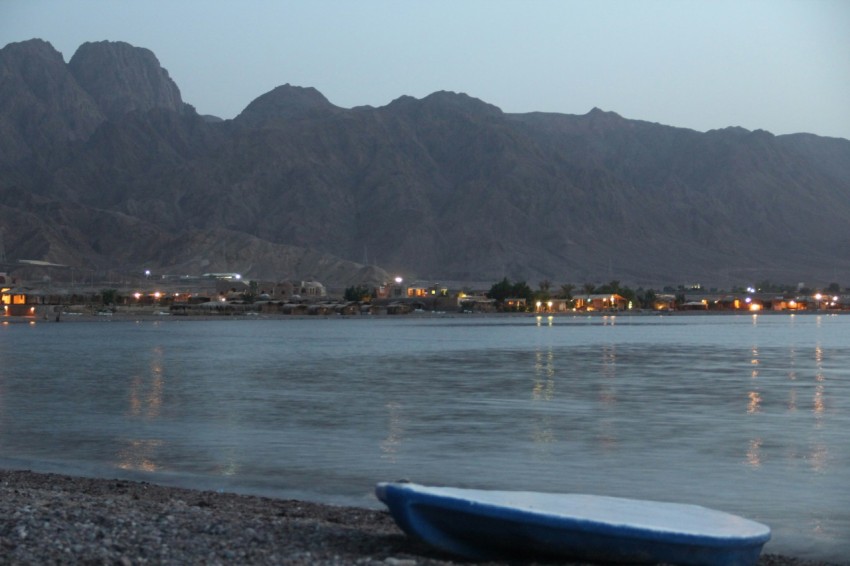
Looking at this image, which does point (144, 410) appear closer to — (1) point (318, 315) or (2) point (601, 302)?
(1) point (318, 315)

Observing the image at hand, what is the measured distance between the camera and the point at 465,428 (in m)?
27.2

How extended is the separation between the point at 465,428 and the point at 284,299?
148 meters

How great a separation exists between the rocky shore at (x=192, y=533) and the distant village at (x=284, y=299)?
453 feet

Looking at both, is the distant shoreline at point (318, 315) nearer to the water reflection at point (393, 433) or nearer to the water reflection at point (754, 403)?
the water reflection at point (754, 403)

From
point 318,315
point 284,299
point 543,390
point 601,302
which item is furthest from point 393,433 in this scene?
point 601,302

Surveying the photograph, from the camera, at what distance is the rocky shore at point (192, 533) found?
11250 mm

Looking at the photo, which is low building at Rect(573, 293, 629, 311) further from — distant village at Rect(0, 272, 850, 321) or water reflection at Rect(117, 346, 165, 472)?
water reflection at Rect(117, 346, 165, 472)

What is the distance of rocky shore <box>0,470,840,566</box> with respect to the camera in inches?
443

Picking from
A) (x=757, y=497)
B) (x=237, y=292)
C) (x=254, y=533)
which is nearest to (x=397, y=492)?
(x=254, y=533)

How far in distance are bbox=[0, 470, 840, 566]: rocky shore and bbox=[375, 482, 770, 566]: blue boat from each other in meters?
0.38

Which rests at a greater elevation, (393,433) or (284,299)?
(284,299)

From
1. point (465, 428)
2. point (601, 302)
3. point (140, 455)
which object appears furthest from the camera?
point (601, 302)

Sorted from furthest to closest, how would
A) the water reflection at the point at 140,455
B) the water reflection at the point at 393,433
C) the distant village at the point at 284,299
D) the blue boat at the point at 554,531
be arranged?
the distant village at the point at 284,299, the water reflection at the point at 393,433, the water reflection at the point at 140,455, the blue boat at the point at 554,531

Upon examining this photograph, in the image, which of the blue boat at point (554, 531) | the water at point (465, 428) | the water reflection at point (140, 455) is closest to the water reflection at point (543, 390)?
the water at point (465, 428)
